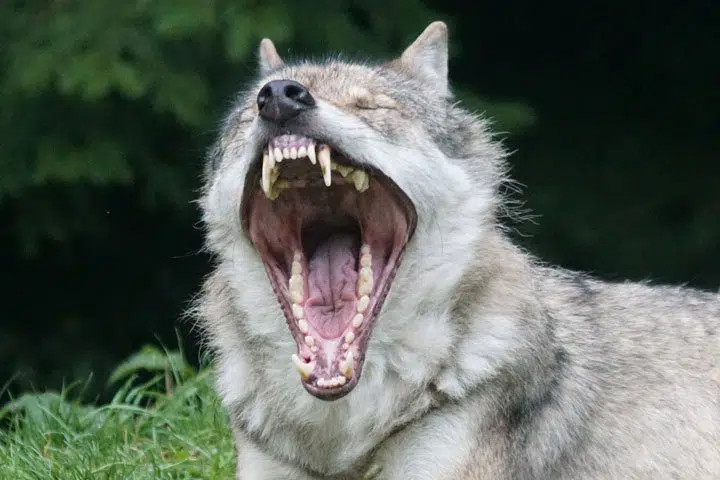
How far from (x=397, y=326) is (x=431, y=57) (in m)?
1.25

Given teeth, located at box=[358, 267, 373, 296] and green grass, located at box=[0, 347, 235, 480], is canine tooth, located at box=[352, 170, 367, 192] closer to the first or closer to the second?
teeth, located at box=[358, 267, 373, 296]

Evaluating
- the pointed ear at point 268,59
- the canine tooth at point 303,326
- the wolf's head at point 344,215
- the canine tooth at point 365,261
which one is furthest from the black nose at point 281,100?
the pointed ear at point 268,59

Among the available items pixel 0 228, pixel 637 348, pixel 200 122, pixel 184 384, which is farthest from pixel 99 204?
pixel 637 348

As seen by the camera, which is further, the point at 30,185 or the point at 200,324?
the point at 30,185

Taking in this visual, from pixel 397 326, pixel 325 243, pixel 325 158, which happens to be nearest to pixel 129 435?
pixel 325 243

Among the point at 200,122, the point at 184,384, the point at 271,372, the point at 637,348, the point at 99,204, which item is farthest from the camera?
the point at 99,204

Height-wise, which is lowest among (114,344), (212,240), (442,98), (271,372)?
(114,344)

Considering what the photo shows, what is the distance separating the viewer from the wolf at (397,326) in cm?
416

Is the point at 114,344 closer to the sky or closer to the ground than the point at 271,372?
closer to the ground

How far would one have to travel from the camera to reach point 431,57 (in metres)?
5.07

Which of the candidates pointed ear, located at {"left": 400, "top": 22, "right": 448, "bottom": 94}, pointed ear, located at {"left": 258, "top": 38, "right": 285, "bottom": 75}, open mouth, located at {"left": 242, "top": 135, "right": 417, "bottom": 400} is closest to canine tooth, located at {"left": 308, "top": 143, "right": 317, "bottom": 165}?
open mouth, located at {"left": 242, "top": 135, "right": 417, "bottom": 400}

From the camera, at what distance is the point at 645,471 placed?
14.5ft

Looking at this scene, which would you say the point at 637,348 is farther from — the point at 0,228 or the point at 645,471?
the point at 0,228

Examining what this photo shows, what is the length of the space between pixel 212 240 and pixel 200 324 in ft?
1.13
